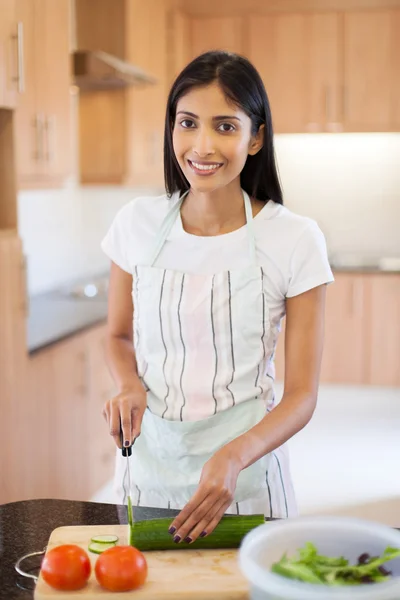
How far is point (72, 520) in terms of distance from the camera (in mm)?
1344

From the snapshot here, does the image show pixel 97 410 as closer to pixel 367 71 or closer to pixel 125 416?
pixel 125 416

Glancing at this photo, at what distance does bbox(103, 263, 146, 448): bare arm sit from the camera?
1411 millimetres

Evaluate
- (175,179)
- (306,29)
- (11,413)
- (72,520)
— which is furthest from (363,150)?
(72,520)

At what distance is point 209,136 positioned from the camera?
144 cm

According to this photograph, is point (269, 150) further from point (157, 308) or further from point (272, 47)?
point (272, 47)

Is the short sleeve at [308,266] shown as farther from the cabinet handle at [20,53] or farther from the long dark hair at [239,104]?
the cabinet handle at [20,53]

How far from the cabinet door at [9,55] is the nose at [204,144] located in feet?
4.62

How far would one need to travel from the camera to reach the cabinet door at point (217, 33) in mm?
5270

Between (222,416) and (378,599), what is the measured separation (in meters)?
0.70

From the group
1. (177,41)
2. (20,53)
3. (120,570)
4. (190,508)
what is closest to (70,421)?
(20,53)

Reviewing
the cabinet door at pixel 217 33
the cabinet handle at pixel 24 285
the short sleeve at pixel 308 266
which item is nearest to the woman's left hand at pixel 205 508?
the short sleeve at pixel 308 266

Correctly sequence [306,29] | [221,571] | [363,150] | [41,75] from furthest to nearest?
[363,150], [306,29], [41,75], [221,571]

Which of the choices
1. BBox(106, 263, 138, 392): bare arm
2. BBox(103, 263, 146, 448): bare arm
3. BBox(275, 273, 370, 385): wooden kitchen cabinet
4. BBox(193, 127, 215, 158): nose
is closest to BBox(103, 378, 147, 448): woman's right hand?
BBox(103, 263, 146, 448): bare arm

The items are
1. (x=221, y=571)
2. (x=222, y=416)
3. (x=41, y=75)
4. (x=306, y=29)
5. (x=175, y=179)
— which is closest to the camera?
(x=221, y=571)
